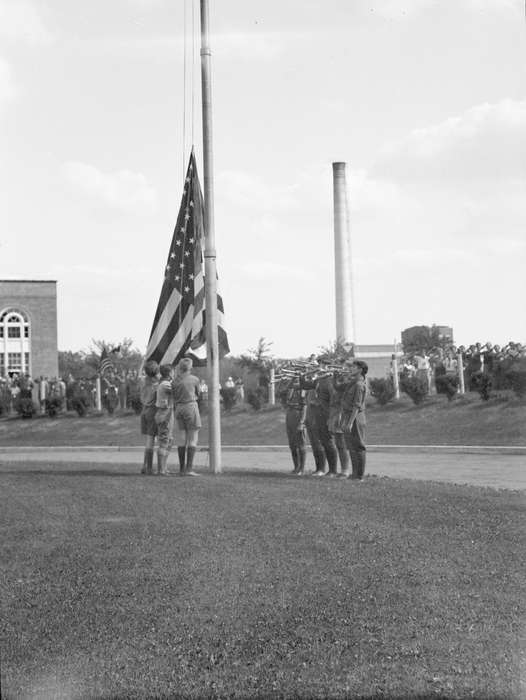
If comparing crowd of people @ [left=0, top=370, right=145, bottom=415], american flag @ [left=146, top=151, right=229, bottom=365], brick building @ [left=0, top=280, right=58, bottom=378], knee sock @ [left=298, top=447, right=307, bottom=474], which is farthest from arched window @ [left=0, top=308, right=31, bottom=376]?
knee sock @ [left=298, top=447, right=307, bottom=474]

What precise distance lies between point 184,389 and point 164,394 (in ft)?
0.99

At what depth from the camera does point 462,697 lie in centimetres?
508

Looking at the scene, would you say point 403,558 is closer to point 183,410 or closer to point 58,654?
point 58,654

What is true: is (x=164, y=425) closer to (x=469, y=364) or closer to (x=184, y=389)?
(x=184, y=389)

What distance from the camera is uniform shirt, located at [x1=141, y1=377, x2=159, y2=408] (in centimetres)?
1588

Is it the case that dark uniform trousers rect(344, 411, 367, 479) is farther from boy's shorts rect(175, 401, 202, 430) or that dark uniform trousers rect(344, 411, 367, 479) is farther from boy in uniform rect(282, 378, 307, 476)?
boy's shorts rect(175, 401, 202, 430)

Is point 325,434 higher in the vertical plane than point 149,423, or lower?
lower

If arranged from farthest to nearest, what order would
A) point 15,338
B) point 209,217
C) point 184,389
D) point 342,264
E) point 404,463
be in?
1. point 15,338
2. point 342,264
3. point 404,463
4. point 209,217
5. point 184,389

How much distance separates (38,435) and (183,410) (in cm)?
2137

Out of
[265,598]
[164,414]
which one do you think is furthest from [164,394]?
[265,598]

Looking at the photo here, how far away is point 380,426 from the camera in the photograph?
29.5 metres

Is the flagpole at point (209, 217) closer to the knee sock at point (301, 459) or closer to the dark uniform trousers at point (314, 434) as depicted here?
the knee sock at point (301, 459)

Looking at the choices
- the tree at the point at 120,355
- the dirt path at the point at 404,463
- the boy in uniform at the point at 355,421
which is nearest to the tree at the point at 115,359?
the tree at the point at 120,355

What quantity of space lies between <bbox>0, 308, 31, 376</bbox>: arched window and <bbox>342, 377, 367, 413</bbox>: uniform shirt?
54.1 metres
